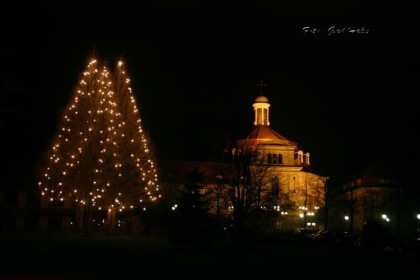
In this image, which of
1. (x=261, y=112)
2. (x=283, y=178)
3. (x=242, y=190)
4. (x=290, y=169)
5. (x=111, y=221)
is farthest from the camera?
(x=261, y=112)

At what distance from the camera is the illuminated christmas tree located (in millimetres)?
53000

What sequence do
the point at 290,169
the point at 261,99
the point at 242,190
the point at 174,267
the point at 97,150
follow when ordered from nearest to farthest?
the point at 174,267 < the point at 242,190 < the point at 97,150 < the point at 290,169 < the point at 261,99

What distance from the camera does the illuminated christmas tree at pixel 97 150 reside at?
5300cm

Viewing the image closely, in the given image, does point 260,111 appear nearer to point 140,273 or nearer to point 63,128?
point 63,128

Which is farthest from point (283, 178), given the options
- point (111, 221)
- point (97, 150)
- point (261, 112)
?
point (97, 150)

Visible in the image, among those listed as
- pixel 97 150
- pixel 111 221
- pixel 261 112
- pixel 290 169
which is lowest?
pixel 111 221

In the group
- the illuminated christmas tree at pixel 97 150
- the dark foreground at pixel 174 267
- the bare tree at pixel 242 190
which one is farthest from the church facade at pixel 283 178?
the dark foreground at pixel 174 267

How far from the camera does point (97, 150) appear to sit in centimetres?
5312

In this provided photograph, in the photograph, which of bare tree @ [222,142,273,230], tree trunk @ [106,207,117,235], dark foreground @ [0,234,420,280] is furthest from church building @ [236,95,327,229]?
dark foreground @ [0,234,420,280]

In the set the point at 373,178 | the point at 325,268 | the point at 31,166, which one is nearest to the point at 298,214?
the point at 373,178

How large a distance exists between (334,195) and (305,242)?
86.1 ft

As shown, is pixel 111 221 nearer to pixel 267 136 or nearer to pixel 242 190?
pixel 242 190

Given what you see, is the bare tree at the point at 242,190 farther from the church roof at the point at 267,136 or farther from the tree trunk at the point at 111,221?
the church roof at the point at 267,136

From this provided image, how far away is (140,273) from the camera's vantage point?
74.8 ft
